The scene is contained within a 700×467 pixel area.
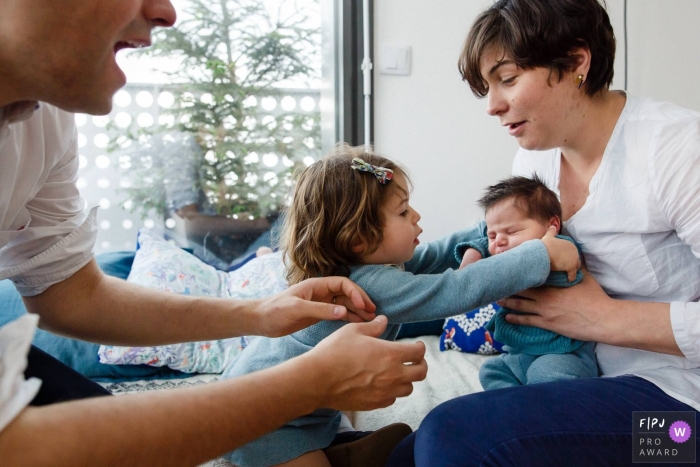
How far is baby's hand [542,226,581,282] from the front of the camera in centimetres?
123

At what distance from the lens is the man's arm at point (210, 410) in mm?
650

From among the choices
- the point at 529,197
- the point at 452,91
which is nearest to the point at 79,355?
the point at 529,197

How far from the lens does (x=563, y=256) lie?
1.23 m

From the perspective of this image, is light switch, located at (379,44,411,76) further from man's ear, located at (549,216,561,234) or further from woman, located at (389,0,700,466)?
man's ear, located at (549,216,561,234)

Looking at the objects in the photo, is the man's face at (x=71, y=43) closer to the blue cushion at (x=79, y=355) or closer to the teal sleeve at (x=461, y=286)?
the teal sleeve at (x=461, y=286)

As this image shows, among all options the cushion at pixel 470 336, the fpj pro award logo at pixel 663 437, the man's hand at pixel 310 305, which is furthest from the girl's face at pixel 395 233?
the cushion at pixel 470 336

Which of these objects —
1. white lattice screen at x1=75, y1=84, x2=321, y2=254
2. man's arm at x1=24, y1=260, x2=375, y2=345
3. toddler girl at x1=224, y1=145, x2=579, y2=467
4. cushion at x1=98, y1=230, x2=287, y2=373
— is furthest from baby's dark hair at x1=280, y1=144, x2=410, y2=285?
white lattice screen at x1=75, y1=84, x2=321, y2=254

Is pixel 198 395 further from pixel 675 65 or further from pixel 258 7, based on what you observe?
pixel 675 65

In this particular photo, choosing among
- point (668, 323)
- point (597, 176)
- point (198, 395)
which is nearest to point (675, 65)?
point (597, 176)

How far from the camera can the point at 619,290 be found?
4.26 ft

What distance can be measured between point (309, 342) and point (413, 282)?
26 cm

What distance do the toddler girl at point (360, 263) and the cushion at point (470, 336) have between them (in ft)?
2.84

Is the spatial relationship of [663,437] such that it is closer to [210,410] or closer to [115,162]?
[210,410]

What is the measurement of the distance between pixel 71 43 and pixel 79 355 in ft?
4.39
